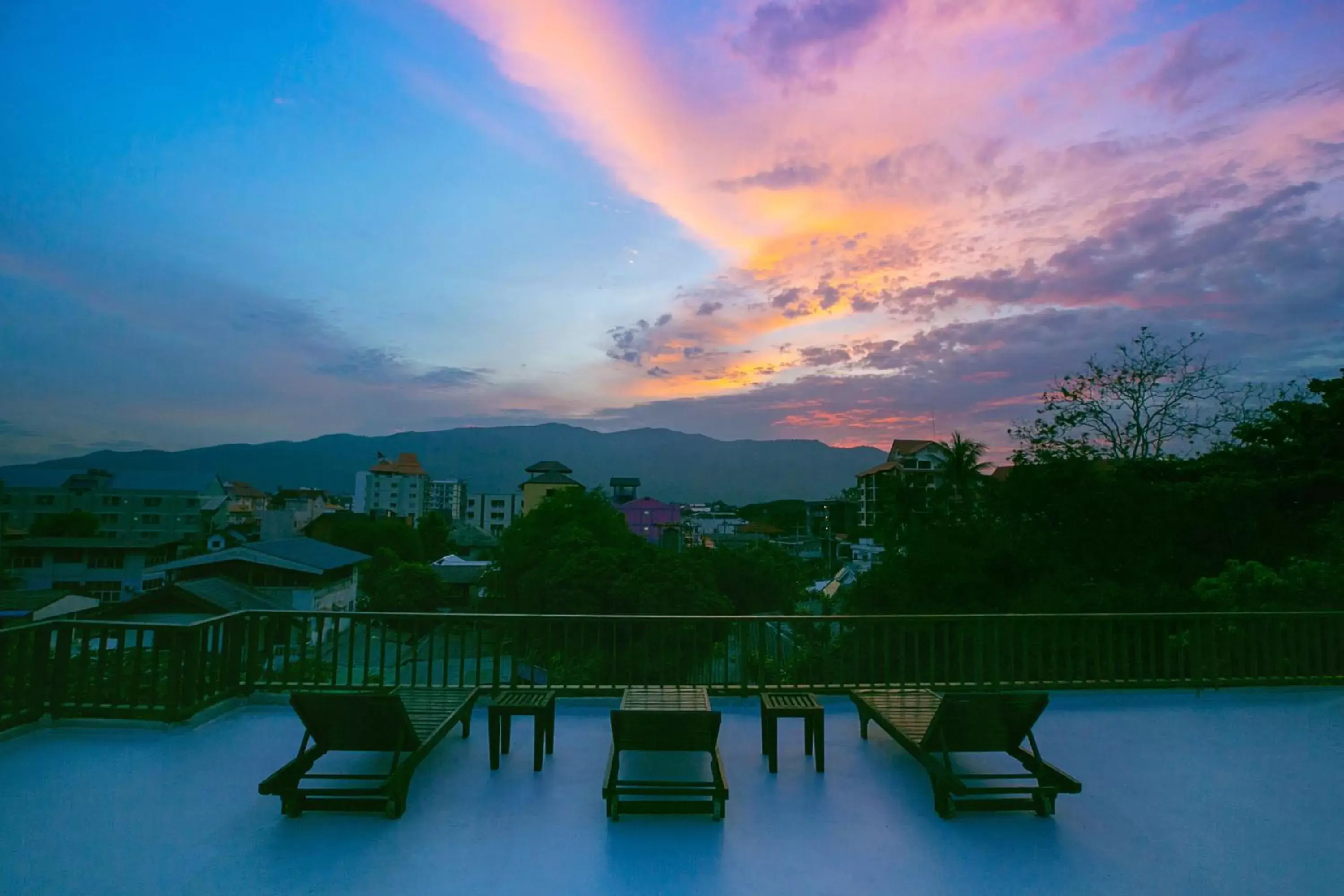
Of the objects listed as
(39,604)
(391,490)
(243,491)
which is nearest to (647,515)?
(391,490)

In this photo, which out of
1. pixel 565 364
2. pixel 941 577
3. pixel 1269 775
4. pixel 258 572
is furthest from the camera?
pixel 258 572

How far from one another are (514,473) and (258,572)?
5135 inches

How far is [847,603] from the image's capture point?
23359 millimetres

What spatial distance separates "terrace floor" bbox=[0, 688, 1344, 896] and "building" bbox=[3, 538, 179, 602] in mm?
53205

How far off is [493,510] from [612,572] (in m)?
97.3

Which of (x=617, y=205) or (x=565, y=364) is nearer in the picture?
(x=617, y=205)

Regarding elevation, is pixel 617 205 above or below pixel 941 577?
above

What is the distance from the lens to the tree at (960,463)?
29922mm

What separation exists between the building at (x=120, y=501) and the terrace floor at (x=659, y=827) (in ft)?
213

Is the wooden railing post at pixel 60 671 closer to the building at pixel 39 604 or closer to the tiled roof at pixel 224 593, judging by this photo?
the tiled roof at pixel 224 593

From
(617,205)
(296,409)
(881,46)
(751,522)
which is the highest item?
(881,46)

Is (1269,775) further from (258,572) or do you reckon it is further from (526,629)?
(258,572)

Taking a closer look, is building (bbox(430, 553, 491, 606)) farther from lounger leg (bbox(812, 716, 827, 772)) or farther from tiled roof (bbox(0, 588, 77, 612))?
lounger leg (bbox(812, 716, 827, 772))

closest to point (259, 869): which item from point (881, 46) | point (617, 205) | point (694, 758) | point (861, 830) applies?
point (694, 758)
